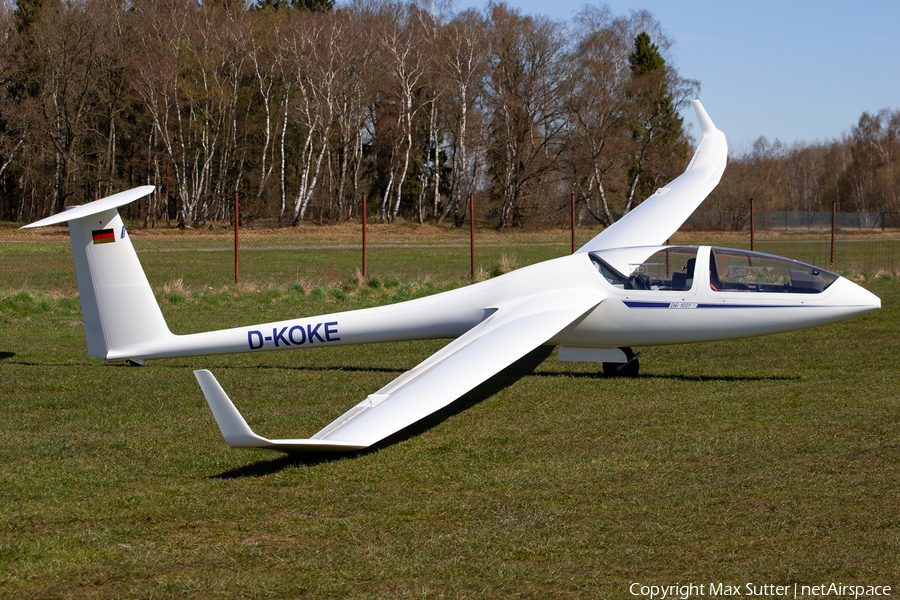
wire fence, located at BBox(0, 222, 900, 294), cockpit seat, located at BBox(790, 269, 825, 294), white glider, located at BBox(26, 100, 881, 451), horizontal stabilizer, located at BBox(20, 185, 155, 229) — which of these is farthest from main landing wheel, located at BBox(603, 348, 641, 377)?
wire fence, located at BBox(0, 222, 900, 294)

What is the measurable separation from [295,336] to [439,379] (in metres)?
3.62

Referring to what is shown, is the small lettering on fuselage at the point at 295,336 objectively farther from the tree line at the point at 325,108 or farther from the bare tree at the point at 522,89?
the bare tree at the point at 522,89

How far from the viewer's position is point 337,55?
47.8 metres

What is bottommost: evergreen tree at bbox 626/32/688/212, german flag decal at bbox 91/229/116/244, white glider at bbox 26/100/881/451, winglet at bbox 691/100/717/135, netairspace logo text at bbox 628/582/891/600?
netairspace logo text at bbox 628/582/891/600

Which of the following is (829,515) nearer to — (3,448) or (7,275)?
(3,448)

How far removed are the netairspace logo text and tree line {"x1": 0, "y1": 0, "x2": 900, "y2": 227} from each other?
1790 inches

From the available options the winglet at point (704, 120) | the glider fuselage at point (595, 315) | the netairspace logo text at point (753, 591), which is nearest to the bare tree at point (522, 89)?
the winglet at point (704, 120)

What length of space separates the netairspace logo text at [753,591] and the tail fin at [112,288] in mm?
7442

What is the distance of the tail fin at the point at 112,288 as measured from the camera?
9.41 metres

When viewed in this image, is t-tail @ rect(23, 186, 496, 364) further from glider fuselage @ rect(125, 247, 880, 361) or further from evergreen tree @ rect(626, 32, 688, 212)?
evergreen tree @ rect(626, 32, 688, 212)

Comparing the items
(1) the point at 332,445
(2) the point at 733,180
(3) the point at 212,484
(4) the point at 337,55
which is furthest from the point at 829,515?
(2) the point at 733,180

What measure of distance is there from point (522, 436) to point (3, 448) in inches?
184

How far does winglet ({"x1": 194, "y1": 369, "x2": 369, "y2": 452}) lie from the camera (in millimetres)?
5164

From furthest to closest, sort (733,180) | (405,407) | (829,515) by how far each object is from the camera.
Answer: (733,180) → (405,407) → (829,515)
